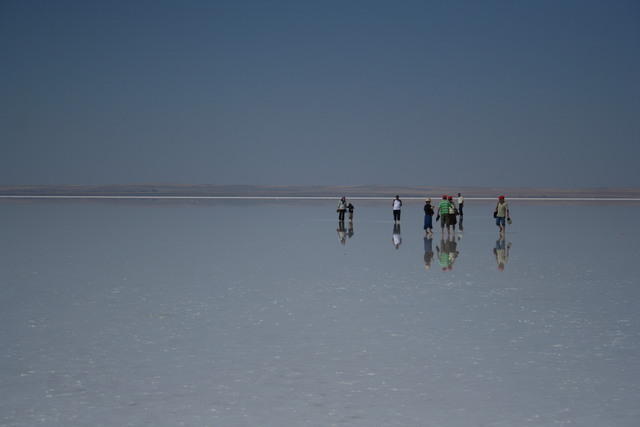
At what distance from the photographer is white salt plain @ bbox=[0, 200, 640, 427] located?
7461 millimetres

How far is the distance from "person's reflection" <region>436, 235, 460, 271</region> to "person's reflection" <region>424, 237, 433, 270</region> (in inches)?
9.2

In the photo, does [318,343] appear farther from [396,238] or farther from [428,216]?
[428,216]

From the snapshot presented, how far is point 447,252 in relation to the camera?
24484 mm

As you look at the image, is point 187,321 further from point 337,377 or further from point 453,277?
point 453,277

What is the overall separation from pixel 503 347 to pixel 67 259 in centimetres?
1463

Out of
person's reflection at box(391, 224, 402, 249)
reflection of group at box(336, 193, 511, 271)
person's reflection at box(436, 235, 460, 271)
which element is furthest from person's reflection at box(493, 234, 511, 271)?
person's reflection at box(391, 224, 402, 249)

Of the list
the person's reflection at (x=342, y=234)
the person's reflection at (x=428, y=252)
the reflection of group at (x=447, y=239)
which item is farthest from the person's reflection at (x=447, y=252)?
the person's reflection at (x=342, y=234)

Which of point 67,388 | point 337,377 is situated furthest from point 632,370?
point 67,388

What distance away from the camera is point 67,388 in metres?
8.13

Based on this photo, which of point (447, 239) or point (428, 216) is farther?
point (428, 216)

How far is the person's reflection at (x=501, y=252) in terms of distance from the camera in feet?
68.8

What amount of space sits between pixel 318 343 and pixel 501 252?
15029 mm

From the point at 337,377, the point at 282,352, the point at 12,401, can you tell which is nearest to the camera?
the point at 12,401

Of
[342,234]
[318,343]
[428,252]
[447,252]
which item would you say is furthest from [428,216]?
[318,343]
